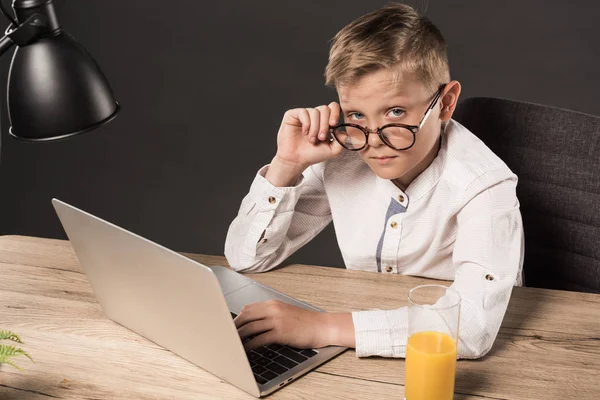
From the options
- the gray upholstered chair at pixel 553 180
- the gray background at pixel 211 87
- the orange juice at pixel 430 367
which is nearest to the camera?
the orange juice at pixel 430 367

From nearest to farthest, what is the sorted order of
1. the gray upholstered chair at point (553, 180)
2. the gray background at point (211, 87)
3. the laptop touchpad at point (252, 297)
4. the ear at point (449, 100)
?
the laptop touchpad at point (252, 297), the ear at point (449, 100), the gray upholstered chair at point (553, 180), the gray background at point (211, 87)

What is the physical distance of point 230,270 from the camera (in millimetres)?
1713

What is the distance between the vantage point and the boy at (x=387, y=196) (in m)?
1.38

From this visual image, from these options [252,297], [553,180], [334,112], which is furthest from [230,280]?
[553,180]

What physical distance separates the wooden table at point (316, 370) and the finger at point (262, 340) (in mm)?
91

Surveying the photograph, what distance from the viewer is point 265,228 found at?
175 centimetres

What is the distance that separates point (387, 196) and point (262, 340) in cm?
54

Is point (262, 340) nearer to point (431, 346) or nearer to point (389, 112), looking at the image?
point (431, 346)

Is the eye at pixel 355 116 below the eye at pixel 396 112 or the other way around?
below

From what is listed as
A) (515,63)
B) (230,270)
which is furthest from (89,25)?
(230,270)

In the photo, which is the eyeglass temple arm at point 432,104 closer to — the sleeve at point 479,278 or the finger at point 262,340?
the sleeve at point 479,278

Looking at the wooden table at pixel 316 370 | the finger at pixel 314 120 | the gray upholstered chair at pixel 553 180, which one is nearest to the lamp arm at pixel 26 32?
the wooden table at pixel 316 370

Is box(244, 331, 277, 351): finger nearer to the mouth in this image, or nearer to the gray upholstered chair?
the mouth

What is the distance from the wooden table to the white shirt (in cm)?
6
